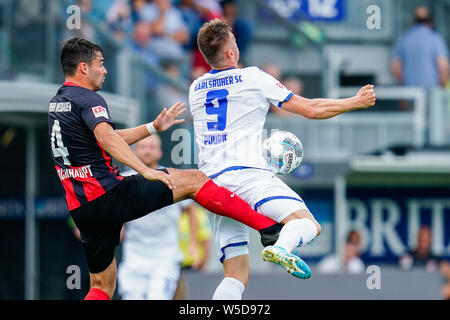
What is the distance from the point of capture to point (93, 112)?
25.6 feet

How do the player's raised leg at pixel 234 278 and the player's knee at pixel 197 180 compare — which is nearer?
the player's knee at pixel 197 180

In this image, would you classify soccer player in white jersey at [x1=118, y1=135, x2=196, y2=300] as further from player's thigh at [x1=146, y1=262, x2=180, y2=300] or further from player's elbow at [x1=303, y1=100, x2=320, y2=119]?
player's elbow at [x1=303, y1=100, x2=320, y2=119]

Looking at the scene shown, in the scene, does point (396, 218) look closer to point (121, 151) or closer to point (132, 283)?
point (132, 283)

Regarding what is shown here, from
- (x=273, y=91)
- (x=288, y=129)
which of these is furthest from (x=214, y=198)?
(x=288, y=129)

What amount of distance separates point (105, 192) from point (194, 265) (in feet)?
14.4

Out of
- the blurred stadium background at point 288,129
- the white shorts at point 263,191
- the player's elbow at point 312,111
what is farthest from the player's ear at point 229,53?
the blurred stadium background at point 288,129

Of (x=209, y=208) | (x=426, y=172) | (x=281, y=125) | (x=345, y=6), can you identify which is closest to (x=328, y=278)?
(x=281, y=125)

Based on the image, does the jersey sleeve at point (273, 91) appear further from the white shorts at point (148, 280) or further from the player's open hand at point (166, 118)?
the white shorts at point (148, 280)

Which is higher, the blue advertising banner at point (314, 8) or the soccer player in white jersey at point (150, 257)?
the blue advertising banner at point (314, 8)

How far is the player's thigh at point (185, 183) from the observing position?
799 centimetres

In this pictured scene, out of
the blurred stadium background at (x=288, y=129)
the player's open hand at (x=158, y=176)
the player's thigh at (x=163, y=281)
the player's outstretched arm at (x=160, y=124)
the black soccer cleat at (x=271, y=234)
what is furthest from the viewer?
the blurred stadium background at (x=288, y=129)

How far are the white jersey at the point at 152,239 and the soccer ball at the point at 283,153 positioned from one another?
3036 mm

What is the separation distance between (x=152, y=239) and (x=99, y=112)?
360 centimetres

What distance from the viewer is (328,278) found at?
12.7 meters
